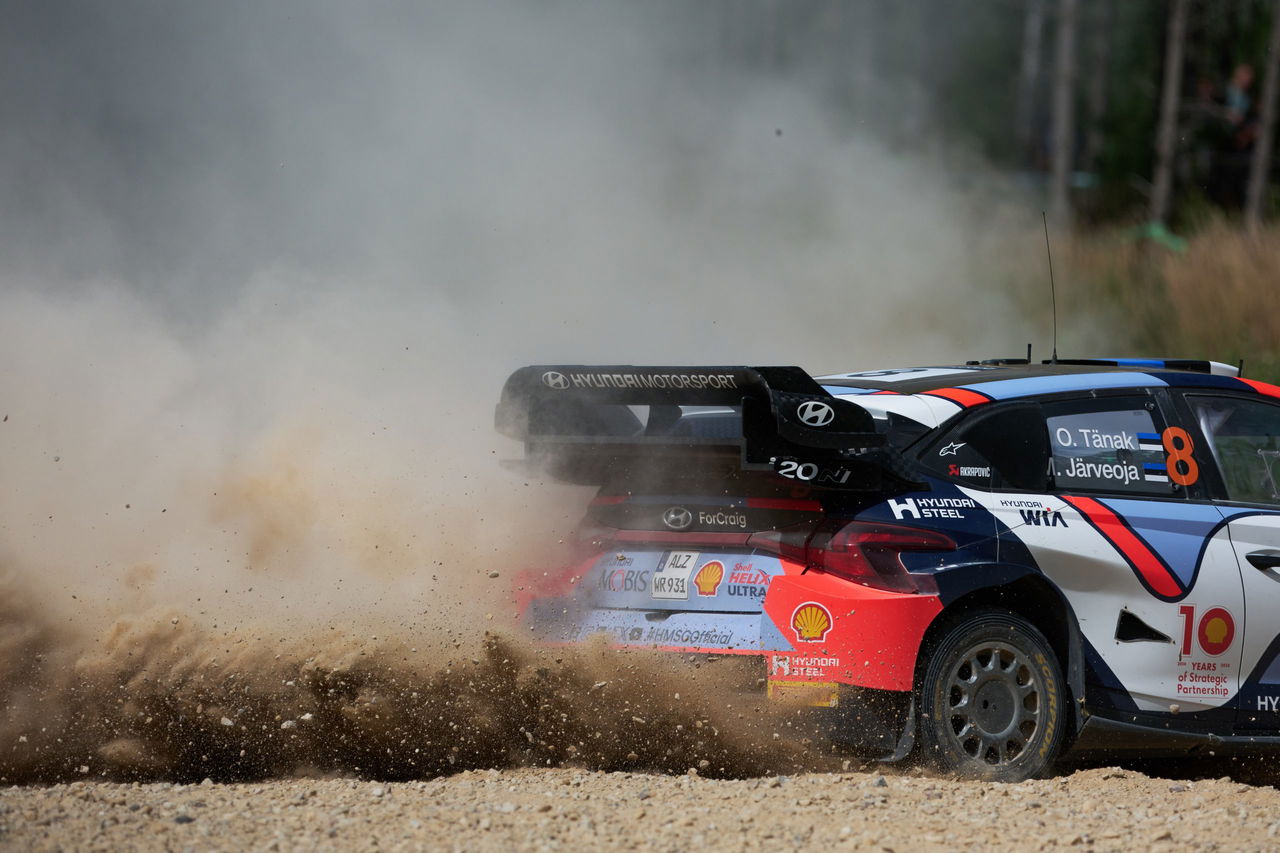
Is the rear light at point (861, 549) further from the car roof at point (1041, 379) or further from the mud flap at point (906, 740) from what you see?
the car roof at point (1041, 379)

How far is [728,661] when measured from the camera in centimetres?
493

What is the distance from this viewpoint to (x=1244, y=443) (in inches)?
231

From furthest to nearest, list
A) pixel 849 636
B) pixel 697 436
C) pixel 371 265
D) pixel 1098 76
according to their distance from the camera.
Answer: pixel 1098 76 < pixel 371 265 < pixel 697 436 < pixel 849 636

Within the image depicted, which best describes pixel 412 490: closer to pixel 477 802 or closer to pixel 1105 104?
pixel 477 802

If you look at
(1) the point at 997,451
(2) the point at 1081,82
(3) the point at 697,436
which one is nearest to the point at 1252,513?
(1) the point at 997,451

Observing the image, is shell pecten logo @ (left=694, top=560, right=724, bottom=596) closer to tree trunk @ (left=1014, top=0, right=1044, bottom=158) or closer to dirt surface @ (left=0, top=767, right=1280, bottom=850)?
dirt surface @ (left=0, top=767, right=1280, bottom=850)

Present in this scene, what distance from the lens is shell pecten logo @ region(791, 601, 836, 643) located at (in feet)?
16.0

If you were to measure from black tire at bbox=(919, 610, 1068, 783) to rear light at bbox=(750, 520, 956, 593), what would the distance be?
0.30 m

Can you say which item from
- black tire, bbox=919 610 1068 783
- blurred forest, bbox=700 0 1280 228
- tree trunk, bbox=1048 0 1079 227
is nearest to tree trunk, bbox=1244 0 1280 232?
blurred forest, bbox=700 0 1280 228

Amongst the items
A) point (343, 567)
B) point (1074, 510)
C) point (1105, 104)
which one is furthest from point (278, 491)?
point (1105, 104)

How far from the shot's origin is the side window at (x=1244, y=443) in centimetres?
571

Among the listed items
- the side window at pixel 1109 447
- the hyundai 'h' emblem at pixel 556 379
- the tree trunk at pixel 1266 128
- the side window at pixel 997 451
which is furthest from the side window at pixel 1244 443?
the tree trunk at pixel 1266 128

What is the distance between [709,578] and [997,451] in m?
1.18

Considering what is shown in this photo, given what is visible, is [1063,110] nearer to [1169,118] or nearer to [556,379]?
[1169,118]
